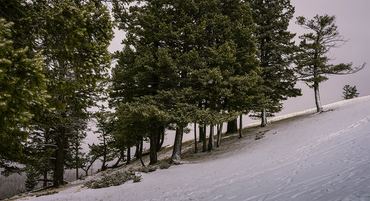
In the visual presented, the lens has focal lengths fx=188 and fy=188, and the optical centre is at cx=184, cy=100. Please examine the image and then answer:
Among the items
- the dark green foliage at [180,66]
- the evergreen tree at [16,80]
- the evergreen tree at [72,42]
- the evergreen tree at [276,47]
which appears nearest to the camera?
the evergreen tree at [16,80]

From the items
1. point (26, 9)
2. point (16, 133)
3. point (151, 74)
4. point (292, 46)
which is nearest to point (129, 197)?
point (16, 133)

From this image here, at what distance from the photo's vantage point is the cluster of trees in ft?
15.0

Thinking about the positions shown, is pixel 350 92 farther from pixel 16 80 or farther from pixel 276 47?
pixel 16 80

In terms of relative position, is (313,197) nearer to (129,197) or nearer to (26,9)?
(129,197)

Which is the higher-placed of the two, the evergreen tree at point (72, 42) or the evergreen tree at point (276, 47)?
the evergreen tree at point (276, 47)

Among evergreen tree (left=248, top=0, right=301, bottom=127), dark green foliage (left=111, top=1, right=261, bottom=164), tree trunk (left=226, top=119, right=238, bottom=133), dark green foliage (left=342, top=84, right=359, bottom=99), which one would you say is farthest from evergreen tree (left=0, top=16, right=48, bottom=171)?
dark green foliage (left=342, top=84, right=359, bottom=99)

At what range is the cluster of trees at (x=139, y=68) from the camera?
4.58 meters

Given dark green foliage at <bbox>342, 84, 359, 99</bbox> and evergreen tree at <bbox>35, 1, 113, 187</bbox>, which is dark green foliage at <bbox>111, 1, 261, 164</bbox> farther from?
dark green foliage at <bbox>342, 84, 359, 99</bbox>

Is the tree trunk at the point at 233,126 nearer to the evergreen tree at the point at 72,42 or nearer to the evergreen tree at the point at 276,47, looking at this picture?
the evergreen tree at the point at 276,47

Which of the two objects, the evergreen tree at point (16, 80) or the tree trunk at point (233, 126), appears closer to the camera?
the evergreen tree at point (16, 80)

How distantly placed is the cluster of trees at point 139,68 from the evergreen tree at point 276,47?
4.5 inches

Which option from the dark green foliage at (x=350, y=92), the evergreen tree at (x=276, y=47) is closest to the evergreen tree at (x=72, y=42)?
the evergreen tree at (x=276, y=47)

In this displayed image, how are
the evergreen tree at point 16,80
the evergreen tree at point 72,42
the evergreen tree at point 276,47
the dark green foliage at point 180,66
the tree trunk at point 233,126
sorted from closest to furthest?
the evergreen tree at point 16,80 < the evergreen tree at point 72,42 < the dark green foliage at point 180,66 < the evergreen tree at point 276,47 < the tree trunk at point 233,126

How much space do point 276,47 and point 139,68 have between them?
51.2 ft
